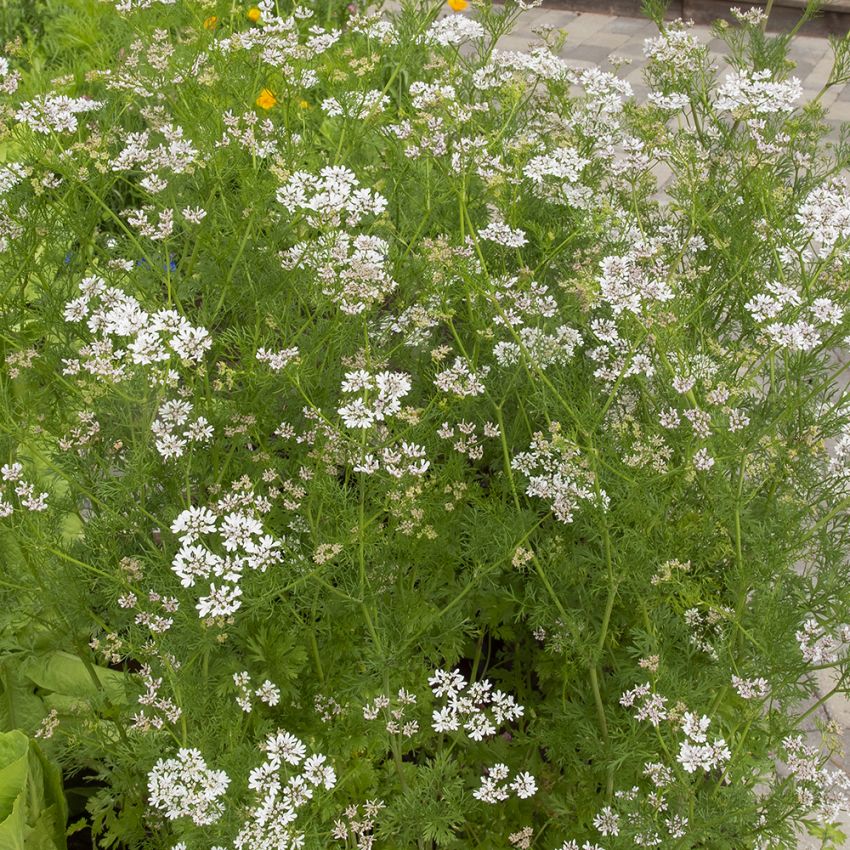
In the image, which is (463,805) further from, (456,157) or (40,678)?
(456,157)

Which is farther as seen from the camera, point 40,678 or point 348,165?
point 348,165

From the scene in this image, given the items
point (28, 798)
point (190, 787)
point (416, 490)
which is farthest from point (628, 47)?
point (190, 787)

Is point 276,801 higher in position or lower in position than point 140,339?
lower

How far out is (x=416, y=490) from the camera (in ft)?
7.98

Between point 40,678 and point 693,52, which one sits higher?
point 693,52

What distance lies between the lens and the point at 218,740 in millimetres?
2537

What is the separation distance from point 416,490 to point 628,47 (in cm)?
693

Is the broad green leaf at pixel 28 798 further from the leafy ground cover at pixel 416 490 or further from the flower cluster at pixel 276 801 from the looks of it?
the flower cluster at pixel 276 801

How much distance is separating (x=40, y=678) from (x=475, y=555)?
59.5 inches

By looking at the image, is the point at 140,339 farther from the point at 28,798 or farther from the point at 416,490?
the point at 28,798

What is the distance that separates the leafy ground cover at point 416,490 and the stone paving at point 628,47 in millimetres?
4279

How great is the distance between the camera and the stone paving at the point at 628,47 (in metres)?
7.56

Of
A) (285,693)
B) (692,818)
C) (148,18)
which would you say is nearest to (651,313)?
(692,818)

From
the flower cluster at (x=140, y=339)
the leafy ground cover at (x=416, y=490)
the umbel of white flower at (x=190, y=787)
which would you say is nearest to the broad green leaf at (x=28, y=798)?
the leafy ground cover at (x=416, y=490)
